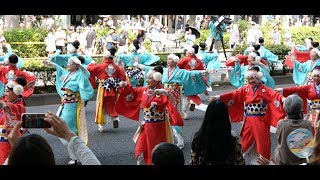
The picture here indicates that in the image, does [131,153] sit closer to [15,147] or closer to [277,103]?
[277,103]

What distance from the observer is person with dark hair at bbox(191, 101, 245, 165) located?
371cm

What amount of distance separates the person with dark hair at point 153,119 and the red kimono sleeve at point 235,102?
2.01ft

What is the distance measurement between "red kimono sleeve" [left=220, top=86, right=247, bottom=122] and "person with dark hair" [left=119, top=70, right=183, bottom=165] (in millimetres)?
613

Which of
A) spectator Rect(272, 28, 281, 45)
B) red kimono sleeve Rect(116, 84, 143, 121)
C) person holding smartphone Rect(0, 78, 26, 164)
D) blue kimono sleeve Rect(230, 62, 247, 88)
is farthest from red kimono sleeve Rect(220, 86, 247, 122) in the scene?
spectator Rect(272, 28, 281, 45)

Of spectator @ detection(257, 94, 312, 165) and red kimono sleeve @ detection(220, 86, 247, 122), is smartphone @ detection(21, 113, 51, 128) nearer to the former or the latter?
spectator @ detection(257, 94, 312, 165)

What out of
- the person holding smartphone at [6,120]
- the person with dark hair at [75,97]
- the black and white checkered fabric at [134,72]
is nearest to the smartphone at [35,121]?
the person holding smartphone at [6,120]

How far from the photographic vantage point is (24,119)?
2.92 meters

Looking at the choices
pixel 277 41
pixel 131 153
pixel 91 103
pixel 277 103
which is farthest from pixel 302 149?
pixel 277 41

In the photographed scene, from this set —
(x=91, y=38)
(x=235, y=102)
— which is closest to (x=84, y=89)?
(x=235, y=102)

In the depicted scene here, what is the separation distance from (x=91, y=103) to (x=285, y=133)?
769 cm

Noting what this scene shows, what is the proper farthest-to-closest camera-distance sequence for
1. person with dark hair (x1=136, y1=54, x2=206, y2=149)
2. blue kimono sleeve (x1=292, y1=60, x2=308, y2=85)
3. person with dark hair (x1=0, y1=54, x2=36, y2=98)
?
1. blue kimono sleeve (x1=292, y1=60, x2=308, y2=85)
2. person with dark hair (x1=0, y1=54, x2=36, y2=98)
3. person with dark hair (x1=136, y1=54, x2=206, y2=149)

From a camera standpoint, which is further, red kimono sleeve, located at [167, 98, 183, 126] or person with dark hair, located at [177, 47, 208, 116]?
person with dark hair, located at [177, 47, 208, 116]

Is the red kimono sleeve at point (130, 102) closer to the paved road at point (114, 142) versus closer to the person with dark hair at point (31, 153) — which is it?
the paved road at point (114, 142)
